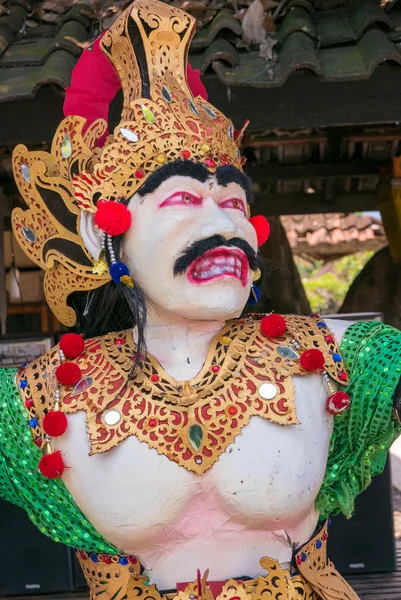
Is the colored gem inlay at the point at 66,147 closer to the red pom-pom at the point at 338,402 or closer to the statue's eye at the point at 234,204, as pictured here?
the statue's eye at the point at 234,204

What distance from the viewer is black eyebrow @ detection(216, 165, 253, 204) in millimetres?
2471

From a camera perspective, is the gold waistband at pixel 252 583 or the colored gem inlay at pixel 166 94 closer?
the gold waistband at pixel 252 583

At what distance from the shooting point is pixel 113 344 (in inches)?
102

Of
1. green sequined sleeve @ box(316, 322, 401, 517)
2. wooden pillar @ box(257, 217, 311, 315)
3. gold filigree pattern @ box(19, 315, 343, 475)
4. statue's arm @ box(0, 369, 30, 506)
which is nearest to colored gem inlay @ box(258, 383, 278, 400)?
gold filigree pattern @ box(19, 315, 343, 475)

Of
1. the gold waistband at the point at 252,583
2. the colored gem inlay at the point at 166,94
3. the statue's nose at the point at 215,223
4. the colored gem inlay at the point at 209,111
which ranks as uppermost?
the colored gem inlay at the point at 166,94

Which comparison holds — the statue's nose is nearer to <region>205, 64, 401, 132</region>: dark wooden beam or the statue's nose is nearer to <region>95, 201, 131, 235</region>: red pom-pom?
<region>95, 201, 131, 235</region>: red pom-pom

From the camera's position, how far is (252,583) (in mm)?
2385

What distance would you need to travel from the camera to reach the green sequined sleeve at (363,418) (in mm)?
2467

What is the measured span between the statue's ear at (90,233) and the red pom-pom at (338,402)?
67 centimetres

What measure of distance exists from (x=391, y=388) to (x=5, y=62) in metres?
1.51

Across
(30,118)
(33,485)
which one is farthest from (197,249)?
(30,118)

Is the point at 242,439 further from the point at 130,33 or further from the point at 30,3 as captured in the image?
the point at 30,3

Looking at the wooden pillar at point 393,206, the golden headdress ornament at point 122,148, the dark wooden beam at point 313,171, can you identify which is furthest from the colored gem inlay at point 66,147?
the wooden pillar at point 393,206

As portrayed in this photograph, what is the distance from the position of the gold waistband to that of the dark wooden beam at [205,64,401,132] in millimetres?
1183
